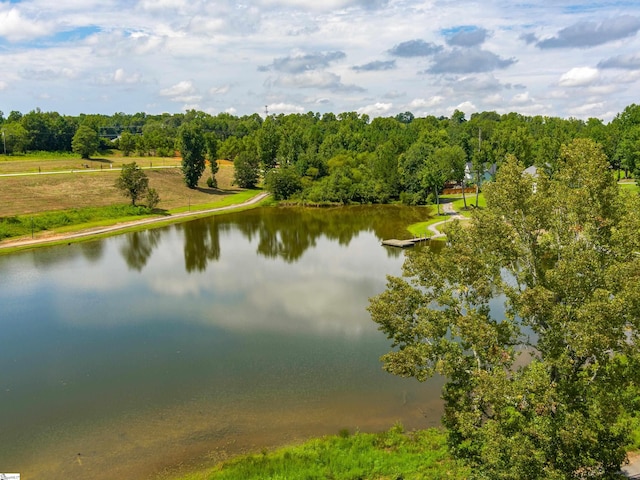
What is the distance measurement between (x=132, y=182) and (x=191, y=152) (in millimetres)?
19638

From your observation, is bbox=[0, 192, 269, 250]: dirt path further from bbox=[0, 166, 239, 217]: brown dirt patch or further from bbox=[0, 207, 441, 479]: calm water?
bbox=[0, 207, 441, 479]: calm water

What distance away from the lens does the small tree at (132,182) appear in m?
74.4

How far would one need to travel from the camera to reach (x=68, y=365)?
26.1 metres

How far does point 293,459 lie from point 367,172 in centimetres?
7951

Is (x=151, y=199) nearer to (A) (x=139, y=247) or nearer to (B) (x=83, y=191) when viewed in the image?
(B) (x=83, y=191)

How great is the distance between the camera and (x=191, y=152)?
9244 cm

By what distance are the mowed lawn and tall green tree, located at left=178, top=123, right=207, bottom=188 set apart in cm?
242

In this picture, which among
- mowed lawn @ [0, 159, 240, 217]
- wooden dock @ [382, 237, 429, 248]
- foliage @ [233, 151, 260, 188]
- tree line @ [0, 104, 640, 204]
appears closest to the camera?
wooden dock @ [382, 237, 429, 248]

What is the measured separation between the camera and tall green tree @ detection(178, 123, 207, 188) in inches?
3578

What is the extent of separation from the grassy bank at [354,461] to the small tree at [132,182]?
211ft

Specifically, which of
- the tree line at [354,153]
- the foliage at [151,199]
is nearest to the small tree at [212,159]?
the tree line at [354,153]

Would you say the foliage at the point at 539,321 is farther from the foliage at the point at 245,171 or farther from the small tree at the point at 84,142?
the small tree at the point at 84,142

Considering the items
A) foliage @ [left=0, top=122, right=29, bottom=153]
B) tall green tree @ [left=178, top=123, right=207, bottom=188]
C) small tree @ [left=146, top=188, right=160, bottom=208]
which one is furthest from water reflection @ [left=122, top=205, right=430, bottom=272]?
foliage @ [left=0, top=122, right=29, bottom=153]

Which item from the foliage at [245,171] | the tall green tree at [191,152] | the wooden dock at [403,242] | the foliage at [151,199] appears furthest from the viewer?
the foliage at [245,171]
